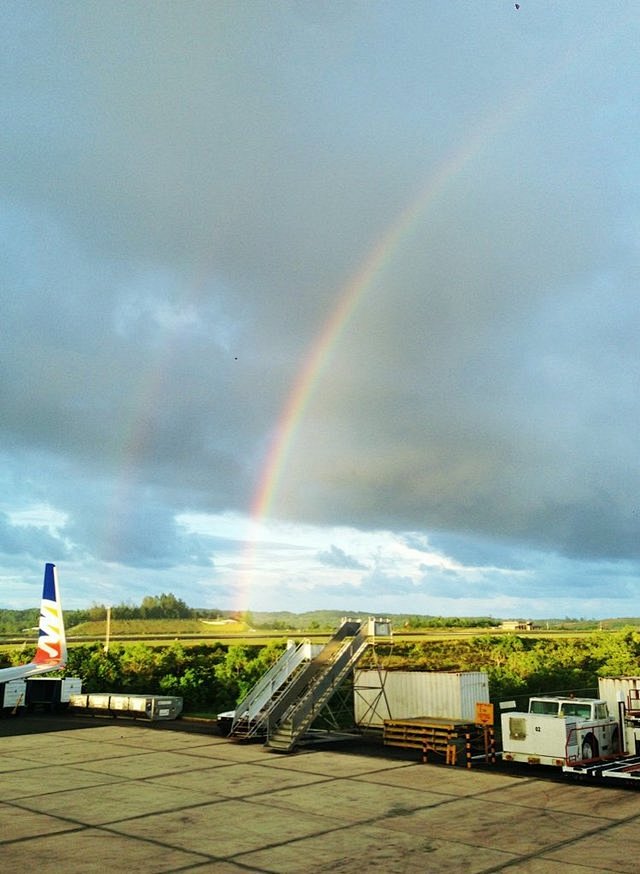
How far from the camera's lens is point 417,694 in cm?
3575

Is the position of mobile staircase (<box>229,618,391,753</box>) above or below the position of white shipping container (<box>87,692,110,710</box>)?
above

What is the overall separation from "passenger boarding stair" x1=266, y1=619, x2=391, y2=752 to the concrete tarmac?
1.29 m

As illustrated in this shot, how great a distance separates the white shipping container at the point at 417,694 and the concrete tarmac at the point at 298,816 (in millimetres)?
4821

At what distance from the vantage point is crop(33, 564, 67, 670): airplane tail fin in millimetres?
46469

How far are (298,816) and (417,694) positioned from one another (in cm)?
1633

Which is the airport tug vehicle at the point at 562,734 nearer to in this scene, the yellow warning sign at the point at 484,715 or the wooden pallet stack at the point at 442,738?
the yellow warning sign at the point at 484,715

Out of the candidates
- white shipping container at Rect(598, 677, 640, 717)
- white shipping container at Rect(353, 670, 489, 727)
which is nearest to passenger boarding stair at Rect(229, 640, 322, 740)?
white shipping container at Rect(353, 670, 489, 727)

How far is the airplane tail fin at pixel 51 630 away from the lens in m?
46.5

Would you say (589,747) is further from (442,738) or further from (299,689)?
(299,689)

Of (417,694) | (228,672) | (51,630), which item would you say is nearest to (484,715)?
(417,694)

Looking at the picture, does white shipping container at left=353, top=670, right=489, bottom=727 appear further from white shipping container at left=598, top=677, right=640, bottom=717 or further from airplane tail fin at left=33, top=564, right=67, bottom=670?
airplane tail fin at left=33, top=564, right=67, bottom=670

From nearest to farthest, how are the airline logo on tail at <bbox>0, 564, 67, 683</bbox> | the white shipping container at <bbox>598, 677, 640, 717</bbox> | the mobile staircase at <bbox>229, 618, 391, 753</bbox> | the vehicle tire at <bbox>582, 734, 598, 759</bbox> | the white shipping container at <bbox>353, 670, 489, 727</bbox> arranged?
the vehicle tire at <bbox>582, 734, 598, 759</bbox> → the white shipping container at <bbox>598, 677, 640, 717</bbox> → the mobile staircase at <bbox>229, 618, 391, 753</bbox> → the white shipping container at <bbox>353, 670, 489, 727</bbox> → the airline logo on tail at <bbox>0, 564, 67, 683</bbox>

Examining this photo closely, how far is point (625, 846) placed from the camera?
683 inches

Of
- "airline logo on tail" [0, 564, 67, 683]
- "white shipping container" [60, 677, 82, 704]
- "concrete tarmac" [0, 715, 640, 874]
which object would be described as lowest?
"concrete tarmac" [0, 715, 640, 874]
